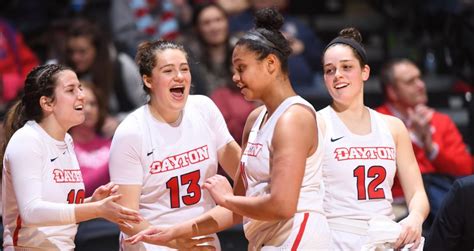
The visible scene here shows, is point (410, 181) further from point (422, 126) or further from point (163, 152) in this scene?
point (422, 126)

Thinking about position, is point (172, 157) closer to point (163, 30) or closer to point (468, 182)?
point (468, 182)

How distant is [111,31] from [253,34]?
4.74 metres

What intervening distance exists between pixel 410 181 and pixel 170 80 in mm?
1194

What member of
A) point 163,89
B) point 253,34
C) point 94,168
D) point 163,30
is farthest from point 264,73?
point 163,30

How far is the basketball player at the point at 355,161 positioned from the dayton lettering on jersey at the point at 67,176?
114 centimetres

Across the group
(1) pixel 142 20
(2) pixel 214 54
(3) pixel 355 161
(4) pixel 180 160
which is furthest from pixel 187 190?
(1) pixel 142 20

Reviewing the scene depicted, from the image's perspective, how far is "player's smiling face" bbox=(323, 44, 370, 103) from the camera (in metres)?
4.54

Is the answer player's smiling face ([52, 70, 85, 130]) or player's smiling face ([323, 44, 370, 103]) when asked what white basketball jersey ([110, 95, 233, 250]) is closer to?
player's smiling face ([52, 70, 85, 130])

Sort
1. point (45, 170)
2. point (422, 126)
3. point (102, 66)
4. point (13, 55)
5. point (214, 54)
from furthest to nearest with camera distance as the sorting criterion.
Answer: point (13, 55) → point (214, 54) → point (102, 66) → point (422, 126) → point (45, 170)

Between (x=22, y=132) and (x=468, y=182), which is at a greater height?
(x=22, y=132)

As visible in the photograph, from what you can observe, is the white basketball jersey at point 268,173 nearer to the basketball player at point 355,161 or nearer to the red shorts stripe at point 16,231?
the basketball player at point 355,161

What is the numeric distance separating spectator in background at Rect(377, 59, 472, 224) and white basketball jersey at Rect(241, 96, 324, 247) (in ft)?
8.70

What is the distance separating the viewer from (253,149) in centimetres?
411

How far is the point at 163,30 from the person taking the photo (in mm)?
8383
